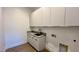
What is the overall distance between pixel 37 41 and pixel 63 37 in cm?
38

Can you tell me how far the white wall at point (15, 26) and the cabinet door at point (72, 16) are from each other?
553mm

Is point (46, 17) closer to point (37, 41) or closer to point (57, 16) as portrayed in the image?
point (57, 16)

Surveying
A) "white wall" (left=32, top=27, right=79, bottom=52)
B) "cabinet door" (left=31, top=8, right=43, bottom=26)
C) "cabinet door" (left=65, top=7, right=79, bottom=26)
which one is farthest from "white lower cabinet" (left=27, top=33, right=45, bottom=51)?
"cabinet door" (left=65, top=7, right=79, bottom=26)

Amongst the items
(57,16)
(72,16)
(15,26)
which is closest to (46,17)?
(57,16)

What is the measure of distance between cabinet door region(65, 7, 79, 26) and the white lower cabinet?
0.41m

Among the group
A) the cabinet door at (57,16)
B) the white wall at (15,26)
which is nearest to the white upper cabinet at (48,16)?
the cabinet door at (57,16)

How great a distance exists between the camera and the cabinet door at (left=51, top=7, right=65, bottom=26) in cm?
102

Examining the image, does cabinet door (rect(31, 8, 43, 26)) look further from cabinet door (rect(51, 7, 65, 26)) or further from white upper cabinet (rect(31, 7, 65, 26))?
cabinet door (rect(51, 7, 65, 26))

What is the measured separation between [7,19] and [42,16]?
0.50 meters

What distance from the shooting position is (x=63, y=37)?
1.02 meters

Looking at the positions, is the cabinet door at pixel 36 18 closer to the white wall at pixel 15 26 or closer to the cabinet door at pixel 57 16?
the white wall at pixel 15 26

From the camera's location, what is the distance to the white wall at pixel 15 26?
1.07 meters
